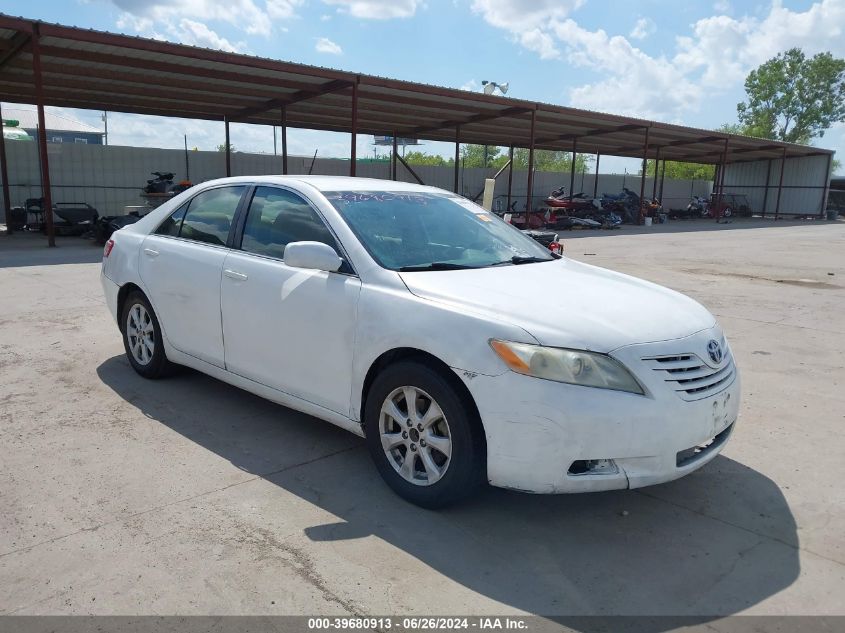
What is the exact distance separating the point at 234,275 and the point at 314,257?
0.90 m

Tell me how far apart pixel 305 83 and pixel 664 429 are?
17032 mm

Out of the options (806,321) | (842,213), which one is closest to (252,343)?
(806,321)

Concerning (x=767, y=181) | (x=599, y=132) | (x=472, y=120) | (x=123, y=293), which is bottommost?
(x=123, y=293)

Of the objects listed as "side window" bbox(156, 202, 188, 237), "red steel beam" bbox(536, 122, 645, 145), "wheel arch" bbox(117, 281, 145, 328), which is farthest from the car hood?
"red steel beam" bbox(536, 122, 645, 145)

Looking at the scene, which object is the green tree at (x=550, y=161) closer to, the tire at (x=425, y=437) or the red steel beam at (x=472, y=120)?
the red steel beam at (x=472, y=120)

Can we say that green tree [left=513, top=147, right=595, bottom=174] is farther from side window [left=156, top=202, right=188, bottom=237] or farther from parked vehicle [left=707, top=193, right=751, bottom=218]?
side window [left=156, top=202, right=188, bottom=237]

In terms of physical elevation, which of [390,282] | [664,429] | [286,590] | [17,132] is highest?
[17,132]

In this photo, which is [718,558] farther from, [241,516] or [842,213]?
[842,213]

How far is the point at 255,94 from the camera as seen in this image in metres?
19.6

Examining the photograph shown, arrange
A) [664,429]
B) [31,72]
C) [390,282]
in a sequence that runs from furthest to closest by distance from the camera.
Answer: [31,72], [390,282], [664,429]

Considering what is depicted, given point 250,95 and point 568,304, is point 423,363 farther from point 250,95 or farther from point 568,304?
point 250,95

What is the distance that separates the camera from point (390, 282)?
3.42 m

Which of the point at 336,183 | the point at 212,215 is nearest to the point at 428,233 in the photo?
the point at 336,183

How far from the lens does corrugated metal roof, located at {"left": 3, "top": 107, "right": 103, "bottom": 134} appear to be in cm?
5603
